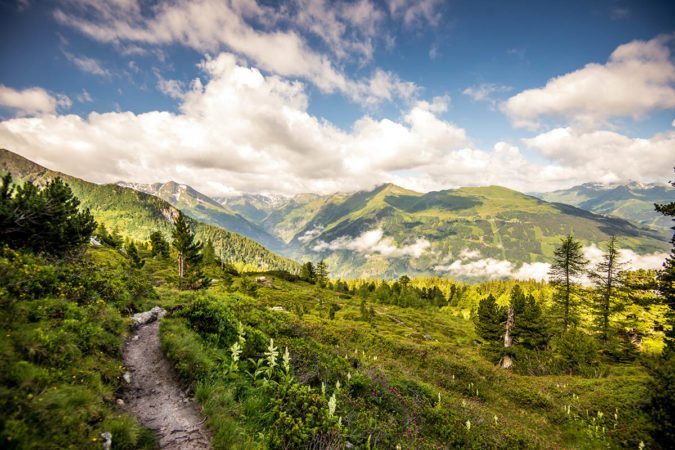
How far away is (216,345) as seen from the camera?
10.6 metres

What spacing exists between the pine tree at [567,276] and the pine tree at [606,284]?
2268 millimetres

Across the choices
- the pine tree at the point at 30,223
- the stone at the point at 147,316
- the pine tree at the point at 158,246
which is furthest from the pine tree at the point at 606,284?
the pine tree at the point at 158,246

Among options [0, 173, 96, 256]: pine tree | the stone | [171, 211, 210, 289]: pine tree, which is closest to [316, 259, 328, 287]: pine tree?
[171, 211, 210, 289]: pine tree

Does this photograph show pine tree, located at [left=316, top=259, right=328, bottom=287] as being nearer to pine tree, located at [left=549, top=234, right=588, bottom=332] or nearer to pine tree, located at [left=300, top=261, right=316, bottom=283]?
pine tree, located at [left=300, top=261, right=316, bottom=283]

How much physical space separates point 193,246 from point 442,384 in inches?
1934

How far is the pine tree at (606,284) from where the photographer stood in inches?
1692

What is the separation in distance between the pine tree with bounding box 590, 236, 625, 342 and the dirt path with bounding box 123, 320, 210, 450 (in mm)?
55882

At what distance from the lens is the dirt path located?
6438mm

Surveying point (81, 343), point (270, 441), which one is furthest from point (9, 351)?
point (270, 441)

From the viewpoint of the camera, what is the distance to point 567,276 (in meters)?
45.6

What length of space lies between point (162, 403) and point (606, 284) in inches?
2291

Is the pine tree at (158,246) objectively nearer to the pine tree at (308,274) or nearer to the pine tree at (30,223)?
the pine tree at (308,274)

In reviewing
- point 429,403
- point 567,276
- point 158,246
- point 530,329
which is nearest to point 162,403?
point 429,403

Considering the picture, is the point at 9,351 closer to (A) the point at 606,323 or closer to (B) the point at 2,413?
(B) the point at 2,413
